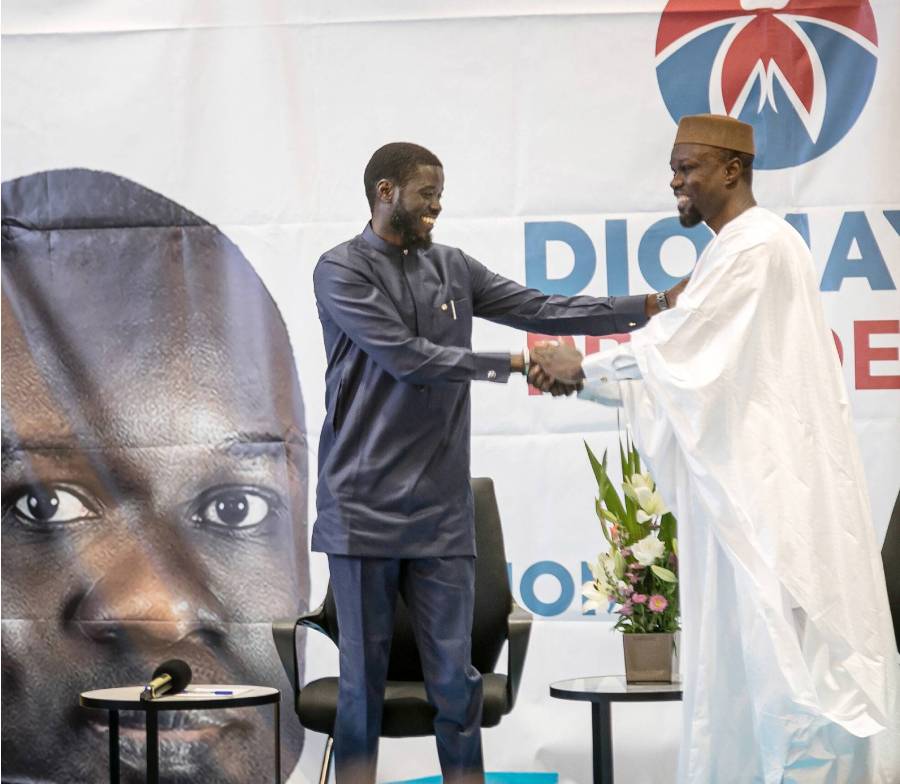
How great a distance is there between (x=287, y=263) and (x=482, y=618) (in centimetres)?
146

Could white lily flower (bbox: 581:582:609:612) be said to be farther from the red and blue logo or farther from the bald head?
the red and blue logo

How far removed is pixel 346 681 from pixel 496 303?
48.2 inches

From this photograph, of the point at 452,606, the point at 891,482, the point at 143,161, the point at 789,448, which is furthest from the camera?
the point at 143,161

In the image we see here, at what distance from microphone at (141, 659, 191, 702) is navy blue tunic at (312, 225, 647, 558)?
670 millimetres

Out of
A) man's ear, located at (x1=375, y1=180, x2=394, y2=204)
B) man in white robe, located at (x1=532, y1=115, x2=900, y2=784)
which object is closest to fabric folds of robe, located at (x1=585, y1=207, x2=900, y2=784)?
man in white robe, located at (x1=532, y1=115, x2=900, y2=784)

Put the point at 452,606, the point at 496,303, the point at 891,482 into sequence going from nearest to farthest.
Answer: the point at 452,606
the point at 496,303
the point at 891,482

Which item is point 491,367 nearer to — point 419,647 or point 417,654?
point 419,647

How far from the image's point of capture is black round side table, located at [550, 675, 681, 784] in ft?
12.1

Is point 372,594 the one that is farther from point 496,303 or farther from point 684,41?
point 684,41

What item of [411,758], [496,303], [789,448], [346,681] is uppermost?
[496,303]

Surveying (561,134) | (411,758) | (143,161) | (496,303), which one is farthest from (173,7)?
(411,758)

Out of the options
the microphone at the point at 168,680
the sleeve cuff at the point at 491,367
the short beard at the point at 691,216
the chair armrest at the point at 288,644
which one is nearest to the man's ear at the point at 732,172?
the short beard at the point at 691,216

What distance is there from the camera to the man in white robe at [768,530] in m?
3.25

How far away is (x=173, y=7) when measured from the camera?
491cm
